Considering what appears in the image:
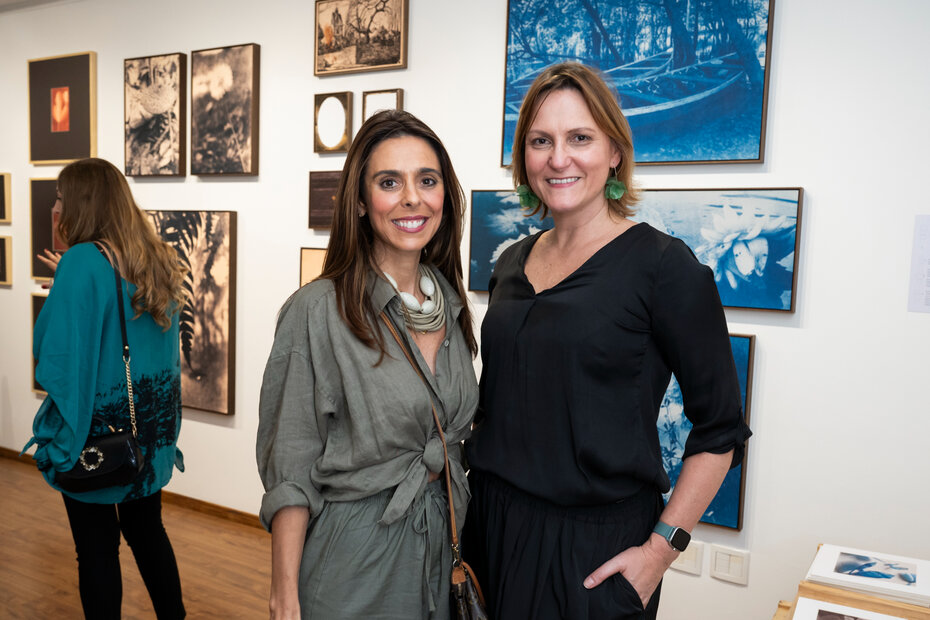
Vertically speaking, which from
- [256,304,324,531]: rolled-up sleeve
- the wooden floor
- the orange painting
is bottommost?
the wooden floor

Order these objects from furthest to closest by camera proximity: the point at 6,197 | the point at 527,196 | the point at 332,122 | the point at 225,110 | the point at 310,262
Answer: the point at 6,197 < the point at 225,110 < the point at 310,262 < the point at 332,122 < the point at 527,196

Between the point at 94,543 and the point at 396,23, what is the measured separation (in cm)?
255

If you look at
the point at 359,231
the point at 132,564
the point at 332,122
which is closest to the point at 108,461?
the point at 359,231

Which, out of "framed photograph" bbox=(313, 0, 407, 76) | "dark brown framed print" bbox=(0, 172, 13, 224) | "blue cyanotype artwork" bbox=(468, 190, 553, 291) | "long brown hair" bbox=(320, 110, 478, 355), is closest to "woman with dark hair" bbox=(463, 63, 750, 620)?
"long brown hair" bbox=(320, 110, 478, 355)

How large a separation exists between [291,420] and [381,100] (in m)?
2.37

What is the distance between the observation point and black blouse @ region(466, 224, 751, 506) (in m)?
1.41

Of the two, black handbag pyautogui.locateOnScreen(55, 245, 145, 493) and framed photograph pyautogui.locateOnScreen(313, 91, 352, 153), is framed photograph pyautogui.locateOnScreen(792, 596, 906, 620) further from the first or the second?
framed photograph pyautogui.locateOnScreen(313, 91, 352, 153)

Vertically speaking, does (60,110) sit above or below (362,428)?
above

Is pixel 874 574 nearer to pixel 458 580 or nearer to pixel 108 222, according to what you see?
pixel 458 580

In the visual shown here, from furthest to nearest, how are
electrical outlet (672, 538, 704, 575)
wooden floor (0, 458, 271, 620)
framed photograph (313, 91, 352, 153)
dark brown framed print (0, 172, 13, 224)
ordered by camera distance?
dark brown framed print (0, 172, 13, 224) → framed photograph (313, 91, 352, 153) → wooden floor (0, 458, 271, 620) → electrical outlet (672, 538, 704, 575)

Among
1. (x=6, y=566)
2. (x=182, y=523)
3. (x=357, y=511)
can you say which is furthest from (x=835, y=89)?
(x=6, y=566)

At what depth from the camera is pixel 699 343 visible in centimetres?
140

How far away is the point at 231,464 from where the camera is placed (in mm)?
4078

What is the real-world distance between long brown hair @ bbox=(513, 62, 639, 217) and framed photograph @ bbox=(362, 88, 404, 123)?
1.90 m
